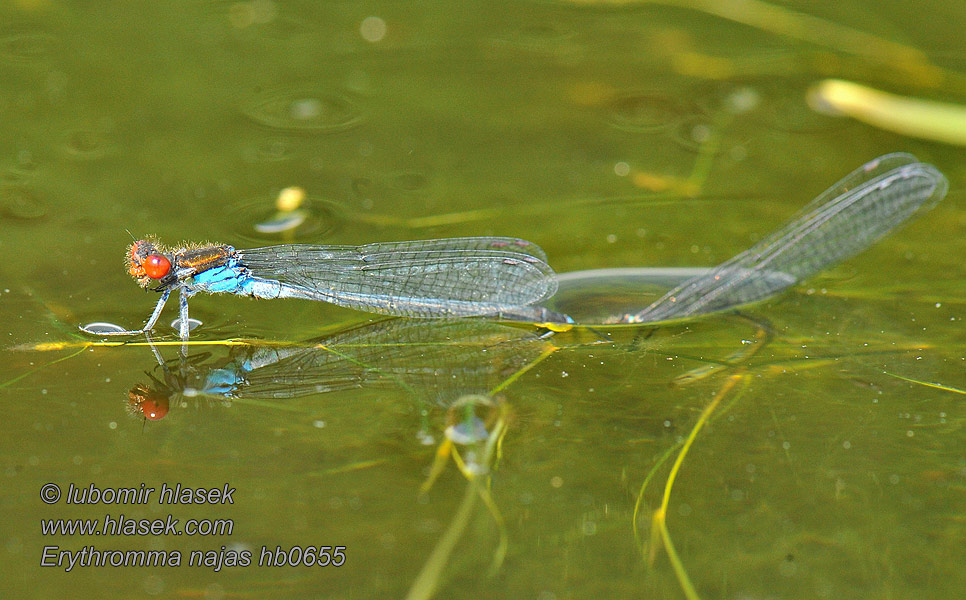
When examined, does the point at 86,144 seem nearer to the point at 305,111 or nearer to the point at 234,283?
the point at 305,111

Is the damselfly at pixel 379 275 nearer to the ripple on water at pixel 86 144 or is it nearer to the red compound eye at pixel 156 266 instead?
the red compound eye at pixel 156 266

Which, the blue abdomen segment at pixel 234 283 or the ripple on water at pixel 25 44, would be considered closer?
the blue abdomen segment at pixel 234 283

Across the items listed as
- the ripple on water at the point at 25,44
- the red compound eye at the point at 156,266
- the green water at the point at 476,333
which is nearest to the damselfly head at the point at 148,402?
the green water at the point at 476,333

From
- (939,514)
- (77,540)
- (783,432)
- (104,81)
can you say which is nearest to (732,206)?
(783,432)

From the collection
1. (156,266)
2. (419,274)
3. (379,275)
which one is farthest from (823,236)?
(156,266)

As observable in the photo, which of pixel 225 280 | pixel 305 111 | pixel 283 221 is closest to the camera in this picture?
pixel 225 280

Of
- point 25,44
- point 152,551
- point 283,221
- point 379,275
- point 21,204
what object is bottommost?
point 152,551

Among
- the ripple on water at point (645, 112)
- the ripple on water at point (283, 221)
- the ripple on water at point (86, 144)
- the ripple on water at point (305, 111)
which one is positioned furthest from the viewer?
the ripple on water at point (645, 112)
